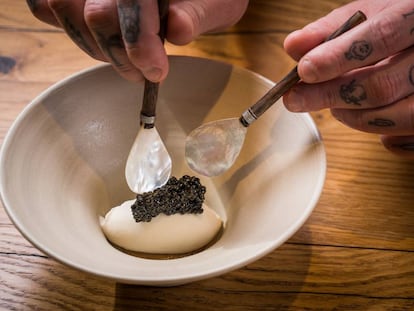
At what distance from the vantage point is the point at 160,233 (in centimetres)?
78

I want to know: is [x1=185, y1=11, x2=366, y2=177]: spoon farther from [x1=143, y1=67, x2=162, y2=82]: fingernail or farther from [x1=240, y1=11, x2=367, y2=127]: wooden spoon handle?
[x1=143, y1=67, x2=162, y2=82]: fingernail

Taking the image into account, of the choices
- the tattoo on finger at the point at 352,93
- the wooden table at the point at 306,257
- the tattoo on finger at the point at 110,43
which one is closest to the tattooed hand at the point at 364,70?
the tattoo on finger at the point at 352,93

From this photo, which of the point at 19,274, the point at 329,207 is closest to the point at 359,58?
the point at 329,207

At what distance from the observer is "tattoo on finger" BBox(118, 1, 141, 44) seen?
0.63 meters

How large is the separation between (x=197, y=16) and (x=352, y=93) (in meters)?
0.26

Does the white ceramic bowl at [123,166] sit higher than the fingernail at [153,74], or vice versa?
the fingernail at [153,74]

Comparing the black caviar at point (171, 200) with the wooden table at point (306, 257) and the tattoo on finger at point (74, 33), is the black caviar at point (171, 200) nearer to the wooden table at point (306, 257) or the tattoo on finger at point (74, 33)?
the wooden table at point (306, 257)

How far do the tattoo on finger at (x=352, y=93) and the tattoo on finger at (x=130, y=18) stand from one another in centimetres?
30

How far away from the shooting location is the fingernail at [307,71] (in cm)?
68

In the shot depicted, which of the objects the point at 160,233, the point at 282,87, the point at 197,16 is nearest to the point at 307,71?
the point at 282,87

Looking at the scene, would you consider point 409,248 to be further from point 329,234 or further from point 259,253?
point 259,253

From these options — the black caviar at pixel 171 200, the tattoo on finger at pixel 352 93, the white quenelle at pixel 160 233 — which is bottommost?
the white quenelle at pixel 160 233

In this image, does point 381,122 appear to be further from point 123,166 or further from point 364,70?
point 123,166

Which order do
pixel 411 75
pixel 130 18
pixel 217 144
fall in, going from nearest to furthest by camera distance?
pixel 130 18, pixel 411 75, pixel 217 144
